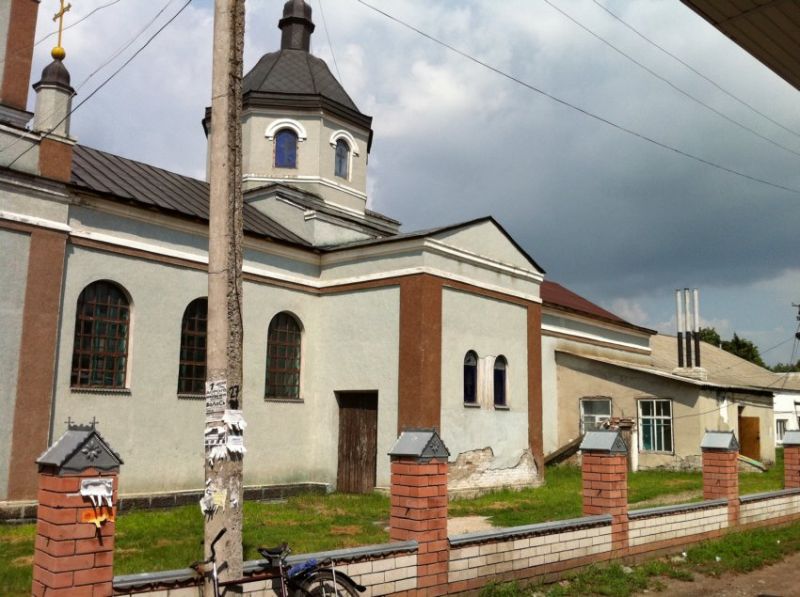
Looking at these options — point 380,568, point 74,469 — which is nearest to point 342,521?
point 380,568

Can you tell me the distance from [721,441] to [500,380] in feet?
21.7

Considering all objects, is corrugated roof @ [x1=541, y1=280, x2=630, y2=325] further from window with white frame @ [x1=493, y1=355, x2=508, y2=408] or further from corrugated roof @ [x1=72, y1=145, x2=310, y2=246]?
corrugated roof @ [x1=72, y1=145, x2=310, y2=246]

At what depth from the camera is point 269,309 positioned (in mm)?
15453

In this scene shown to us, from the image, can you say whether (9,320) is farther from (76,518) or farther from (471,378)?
(471,378)

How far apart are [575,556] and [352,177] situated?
13664 millimetres

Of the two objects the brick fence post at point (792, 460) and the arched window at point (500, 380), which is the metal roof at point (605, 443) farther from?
the arched window at point (500, 380)

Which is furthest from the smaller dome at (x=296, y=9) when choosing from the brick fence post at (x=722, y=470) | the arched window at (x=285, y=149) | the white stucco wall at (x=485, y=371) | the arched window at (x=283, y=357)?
the brick fence post at (x=722, y=470)

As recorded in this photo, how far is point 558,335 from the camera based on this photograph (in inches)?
890

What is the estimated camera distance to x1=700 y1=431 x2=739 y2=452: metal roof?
36.1ft

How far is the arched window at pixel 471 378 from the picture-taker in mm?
16109

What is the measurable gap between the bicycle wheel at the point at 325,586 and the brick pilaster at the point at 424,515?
40.8 inches

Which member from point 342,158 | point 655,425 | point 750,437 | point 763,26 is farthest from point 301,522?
point 750,437

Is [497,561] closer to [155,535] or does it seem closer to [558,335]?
[155,535]

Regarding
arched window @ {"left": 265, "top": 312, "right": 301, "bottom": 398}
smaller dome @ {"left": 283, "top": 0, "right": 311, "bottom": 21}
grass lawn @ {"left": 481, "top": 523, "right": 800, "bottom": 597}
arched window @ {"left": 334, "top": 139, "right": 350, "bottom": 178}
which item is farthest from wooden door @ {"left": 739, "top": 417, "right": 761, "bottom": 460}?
smaller dome @ {"left": 283, "top": 0, "right": 311, "bottom": 21}
